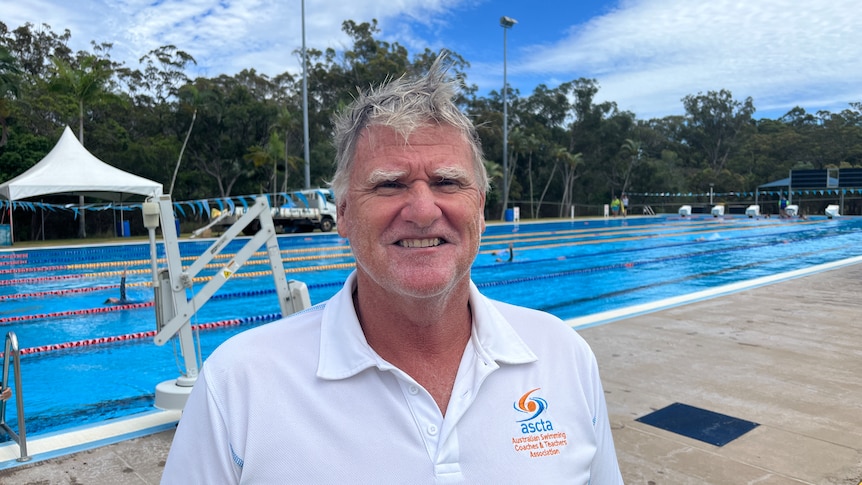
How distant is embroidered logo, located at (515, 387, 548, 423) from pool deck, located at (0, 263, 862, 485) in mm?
2049

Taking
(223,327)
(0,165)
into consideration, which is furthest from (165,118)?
(223,327)

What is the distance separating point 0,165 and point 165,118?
7164 mm

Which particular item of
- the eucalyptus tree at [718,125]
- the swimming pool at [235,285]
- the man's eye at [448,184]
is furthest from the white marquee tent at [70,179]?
the eucalyptus tree at [718,125]

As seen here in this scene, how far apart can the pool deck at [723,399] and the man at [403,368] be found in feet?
6.72

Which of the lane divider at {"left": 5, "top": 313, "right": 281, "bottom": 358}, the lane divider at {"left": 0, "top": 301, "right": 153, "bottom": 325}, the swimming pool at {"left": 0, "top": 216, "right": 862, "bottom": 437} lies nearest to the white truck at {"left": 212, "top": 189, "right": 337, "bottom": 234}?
the swimming pool at {"left": 0, "top": 216, "right": 862, "bottom": 437}

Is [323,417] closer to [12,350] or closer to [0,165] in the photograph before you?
[12,350]

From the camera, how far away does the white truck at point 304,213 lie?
2388cm

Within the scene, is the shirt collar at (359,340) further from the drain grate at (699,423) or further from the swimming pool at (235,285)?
the swimming pool at (235,285)

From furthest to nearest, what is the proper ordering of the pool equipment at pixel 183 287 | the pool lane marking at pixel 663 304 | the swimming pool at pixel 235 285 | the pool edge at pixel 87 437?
the pool lane marking at pixel 663 304
the swimming pool at pixel 235 285
the pool equipment at pixel 183 287
the pool edge at pixel 87 437

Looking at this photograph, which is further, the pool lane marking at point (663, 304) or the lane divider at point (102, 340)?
the lane divider at point (102, 340)

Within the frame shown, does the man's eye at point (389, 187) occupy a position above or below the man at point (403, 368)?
above

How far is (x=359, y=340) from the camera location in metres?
1.33

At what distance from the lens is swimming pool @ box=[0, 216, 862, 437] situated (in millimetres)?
6527

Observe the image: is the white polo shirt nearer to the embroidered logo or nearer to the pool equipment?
the embroidered logo
